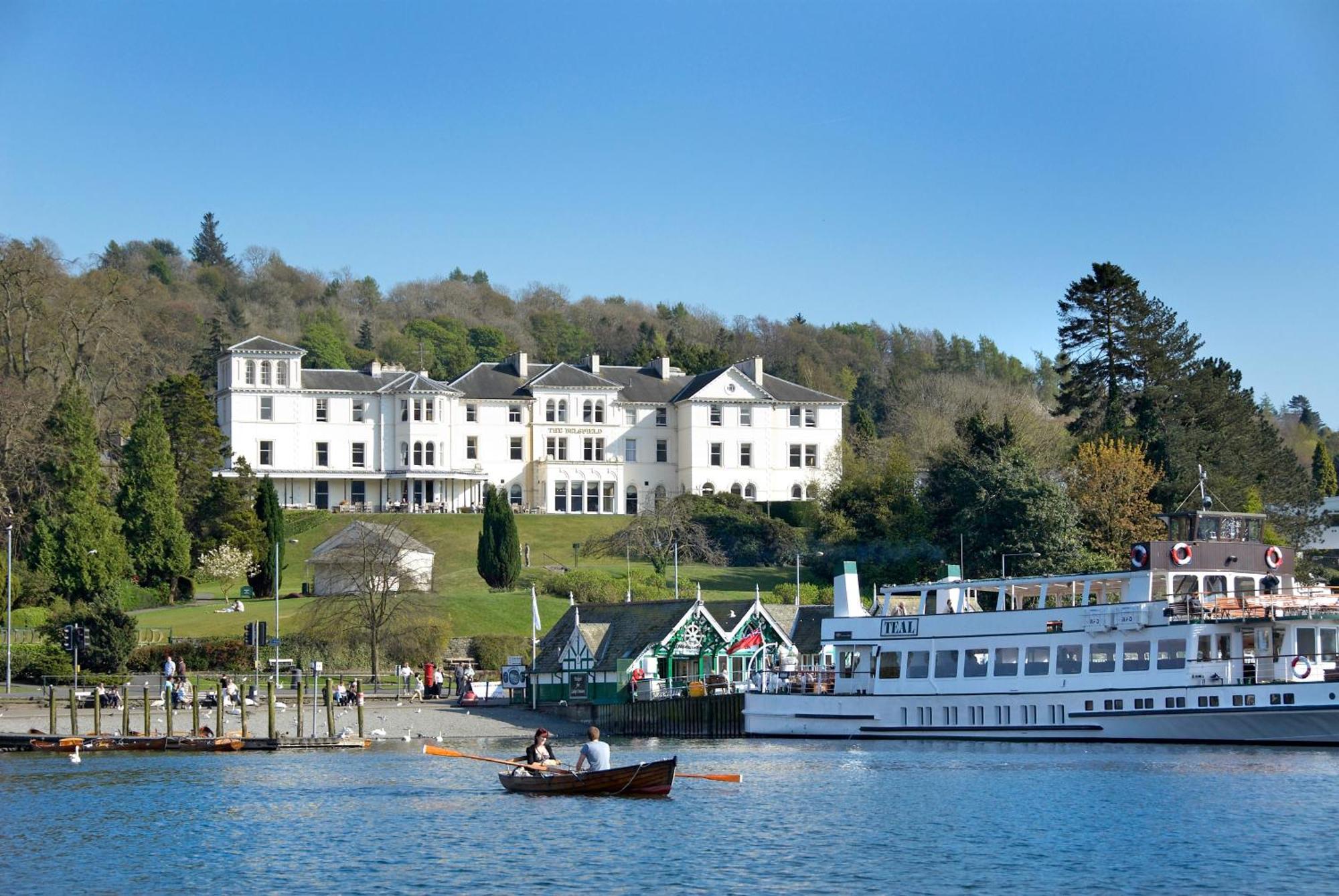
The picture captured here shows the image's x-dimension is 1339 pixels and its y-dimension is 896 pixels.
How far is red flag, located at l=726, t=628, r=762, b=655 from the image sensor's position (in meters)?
63.5

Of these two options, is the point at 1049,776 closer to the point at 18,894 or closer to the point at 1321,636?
the point at 1321,636

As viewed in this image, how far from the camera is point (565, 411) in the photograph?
118 m

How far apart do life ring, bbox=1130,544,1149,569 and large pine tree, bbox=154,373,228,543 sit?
5363 cm

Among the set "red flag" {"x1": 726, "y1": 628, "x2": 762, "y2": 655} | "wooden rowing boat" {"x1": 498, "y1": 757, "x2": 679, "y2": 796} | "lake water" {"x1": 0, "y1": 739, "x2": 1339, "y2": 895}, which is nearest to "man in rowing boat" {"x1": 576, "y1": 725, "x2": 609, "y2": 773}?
"wooden rowing boat" {"x1": 498, "y1": 757, "x2": 679, "y2": 796}

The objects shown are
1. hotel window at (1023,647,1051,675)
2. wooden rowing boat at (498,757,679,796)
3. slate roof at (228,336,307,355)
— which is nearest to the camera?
wooden rowing boat at (498,757,679,796)

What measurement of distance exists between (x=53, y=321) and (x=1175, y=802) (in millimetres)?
→ 74124

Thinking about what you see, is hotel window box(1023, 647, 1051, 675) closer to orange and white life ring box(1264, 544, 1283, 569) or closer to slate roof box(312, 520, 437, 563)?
orange and white life ring box(1264, 544, 1283, 569)

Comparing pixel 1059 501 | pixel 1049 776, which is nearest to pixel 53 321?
pixel 1059 501

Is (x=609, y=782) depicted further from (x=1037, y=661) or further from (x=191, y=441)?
(x=191, y=441)

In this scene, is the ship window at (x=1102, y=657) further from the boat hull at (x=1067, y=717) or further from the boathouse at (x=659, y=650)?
the boathouse at (x=659, y=650)

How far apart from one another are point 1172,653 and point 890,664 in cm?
915

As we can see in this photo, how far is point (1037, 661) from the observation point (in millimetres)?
51656

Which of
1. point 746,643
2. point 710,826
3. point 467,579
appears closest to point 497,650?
point 467,579

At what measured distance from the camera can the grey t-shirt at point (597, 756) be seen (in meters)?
36.9
